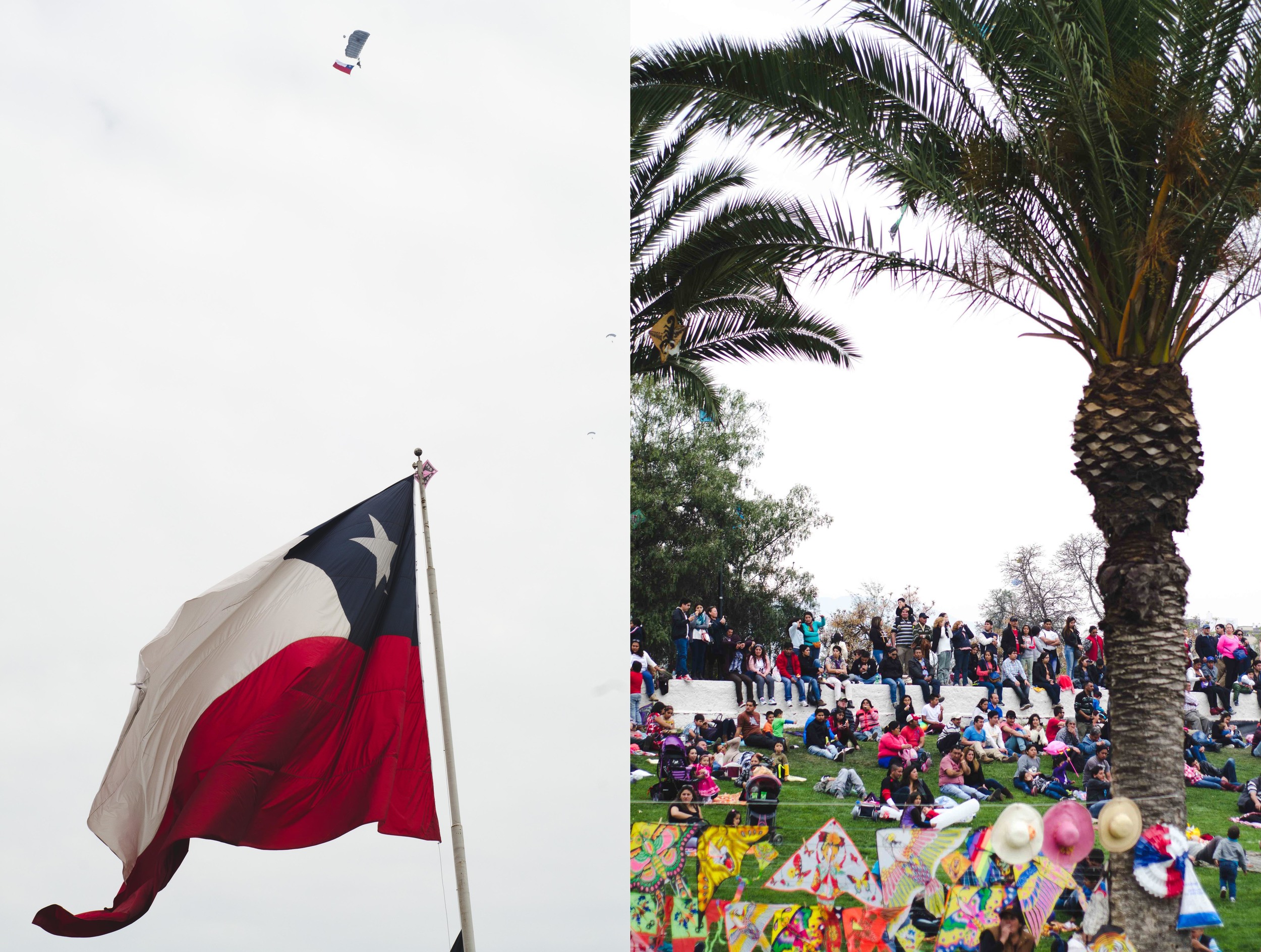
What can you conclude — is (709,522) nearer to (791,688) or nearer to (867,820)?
(791,688)

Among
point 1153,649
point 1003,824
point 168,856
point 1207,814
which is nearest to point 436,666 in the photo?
point 168,856

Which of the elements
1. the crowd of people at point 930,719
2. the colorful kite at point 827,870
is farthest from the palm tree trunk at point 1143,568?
the crowd of people at point 930,719

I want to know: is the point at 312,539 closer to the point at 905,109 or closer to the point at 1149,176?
the point at 905,109

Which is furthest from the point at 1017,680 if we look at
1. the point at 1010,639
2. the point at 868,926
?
the point at 868,926

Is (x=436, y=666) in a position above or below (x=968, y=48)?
below

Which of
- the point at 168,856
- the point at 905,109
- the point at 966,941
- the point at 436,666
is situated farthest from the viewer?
the point at 905,109

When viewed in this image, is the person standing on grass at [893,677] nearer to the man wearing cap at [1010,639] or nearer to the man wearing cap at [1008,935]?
the man wearing cap at [1010,639]
